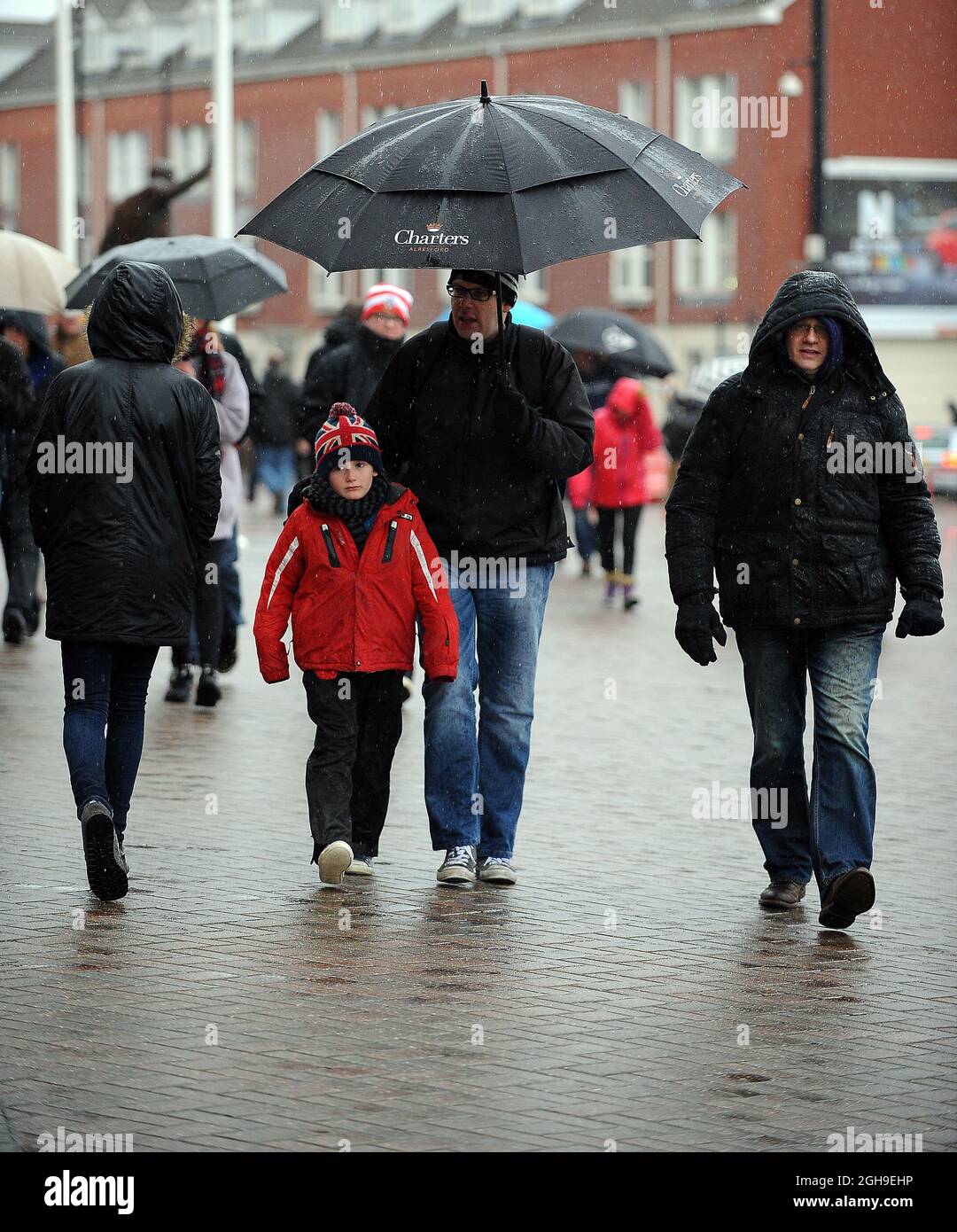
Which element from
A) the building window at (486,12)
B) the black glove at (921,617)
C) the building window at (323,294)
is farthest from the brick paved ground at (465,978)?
the building window at (323,294)

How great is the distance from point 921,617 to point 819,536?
366 mm

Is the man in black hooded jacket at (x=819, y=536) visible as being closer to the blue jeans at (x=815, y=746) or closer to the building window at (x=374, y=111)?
the blue jeans at (x=815, y=746)

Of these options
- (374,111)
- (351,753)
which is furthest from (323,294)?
(351,753)

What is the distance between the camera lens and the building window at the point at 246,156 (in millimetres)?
58062

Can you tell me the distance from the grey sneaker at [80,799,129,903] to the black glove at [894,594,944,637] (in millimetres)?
2314

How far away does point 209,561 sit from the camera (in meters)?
10.8

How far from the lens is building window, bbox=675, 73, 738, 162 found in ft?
161

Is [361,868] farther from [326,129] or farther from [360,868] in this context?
[326,129]

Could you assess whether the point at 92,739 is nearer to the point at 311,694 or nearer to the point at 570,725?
the point at 311,694

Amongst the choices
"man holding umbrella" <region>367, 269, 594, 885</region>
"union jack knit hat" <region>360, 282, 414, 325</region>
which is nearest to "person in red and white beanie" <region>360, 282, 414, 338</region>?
"union jack knit hat" <region>360, 282, 414, 325</region>

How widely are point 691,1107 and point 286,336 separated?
54039mm

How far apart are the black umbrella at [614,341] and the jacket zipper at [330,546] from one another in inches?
429

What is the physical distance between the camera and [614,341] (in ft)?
58.7

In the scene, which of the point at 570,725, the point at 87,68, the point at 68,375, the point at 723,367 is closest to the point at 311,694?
the point at 68,375
